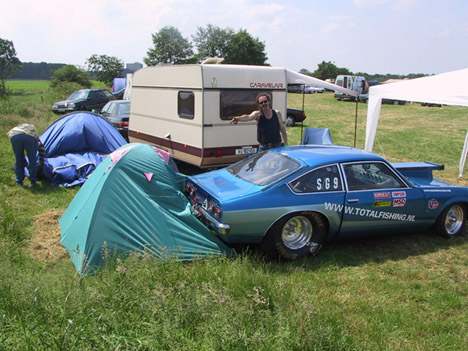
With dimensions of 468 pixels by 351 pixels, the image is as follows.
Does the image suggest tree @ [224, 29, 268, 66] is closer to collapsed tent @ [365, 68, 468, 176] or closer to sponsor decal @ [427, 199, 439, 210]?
collapsed tent @ [365, 68, 468, 176]

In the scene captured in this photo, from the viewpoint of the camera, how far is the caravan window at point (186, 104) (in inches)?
327

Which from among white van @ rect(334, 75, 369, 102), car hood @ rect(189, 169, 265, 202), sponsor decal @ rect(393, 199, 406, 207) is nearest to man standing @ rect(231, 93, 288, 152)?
car hood @ rect(189, 169, 265, 202)

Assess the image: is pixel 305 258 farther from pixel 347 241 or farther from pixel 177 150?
pixel 177 150

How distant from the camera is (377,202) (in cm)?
522

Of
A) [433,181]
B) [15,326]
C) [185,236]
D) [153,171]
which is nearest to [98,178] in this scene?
[153,171]

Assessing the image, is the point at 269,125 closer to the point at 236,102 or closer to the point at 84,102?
the point at 236,102

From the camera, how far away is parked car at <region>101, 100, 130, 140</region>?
13006mm

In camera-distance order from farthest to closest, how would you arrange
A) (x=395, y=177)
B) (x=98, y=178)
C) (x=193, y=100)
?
(x=193, y=100)
(x=395, y=177)
(x=98, y=178)

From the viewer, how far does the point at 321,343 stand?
3.01m

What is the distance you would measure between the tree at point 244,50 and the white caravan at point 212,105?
182 feet

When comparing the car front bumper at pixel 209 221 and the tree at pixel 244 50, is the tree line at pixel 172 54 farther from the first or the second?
the car front bumper at pixel 209 221

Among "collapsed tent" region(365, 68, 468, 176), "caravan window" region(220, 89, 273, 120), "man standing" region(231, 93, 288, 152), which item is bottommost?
"man standing" region(231, 93, 288, 152)

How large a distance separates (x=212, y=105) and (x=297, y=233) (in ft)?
12.8

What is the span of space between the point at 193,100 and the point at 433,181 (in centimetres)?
474
